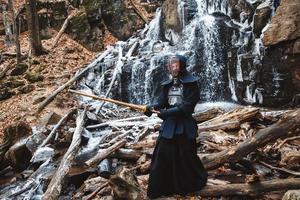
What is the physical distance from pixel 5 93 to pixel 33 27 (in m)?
3.73

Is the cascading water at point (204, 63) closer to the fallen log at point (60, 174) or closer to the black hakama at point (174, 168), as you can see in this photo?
the fallen log at point (60, 174)

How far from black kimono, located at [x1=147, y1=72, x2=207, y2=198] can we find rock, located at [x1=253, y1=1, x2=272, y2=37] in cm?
1139

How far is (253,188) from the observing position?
5773 mm

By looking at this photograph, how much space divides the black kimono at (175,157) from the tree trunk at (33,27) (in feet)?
41.8

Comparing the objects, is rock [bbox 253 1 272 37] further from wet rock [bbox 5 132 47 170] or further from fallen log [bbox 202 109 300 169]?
wet rock [bbox 5 132 47 170]

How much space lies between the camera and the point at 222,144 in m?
8.46

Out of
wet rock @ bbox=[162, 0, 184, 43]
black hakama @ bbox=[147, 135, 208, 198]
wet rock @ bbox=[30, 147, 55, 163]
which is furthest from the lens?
wet rock @ bbox=[162, 0, 184, 43]

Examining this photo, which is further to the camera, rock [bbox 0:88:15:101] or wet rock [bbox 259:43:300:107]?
rock [bbox 0:88:15:101]

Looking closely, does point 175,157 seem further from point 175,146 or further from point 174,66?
point 174,66

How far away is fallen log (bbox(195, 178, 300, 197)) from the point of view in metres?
5.71

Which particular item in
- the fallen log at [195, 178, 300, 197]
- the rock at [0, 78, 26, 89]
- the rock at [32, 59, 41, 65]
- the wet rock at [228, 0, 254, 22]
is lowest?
the fallen log at [195, 178, 300, 197]

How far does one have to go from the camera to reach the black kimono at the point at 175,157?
5.94 meters

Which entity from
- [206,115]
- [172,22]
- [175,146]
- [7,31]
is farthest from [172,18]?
[175,146]

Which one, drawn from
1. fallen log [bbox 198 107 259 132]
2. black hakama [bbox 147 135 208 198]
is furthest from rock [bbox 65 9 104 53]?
black hakama [bbox 147 135 208 198]
